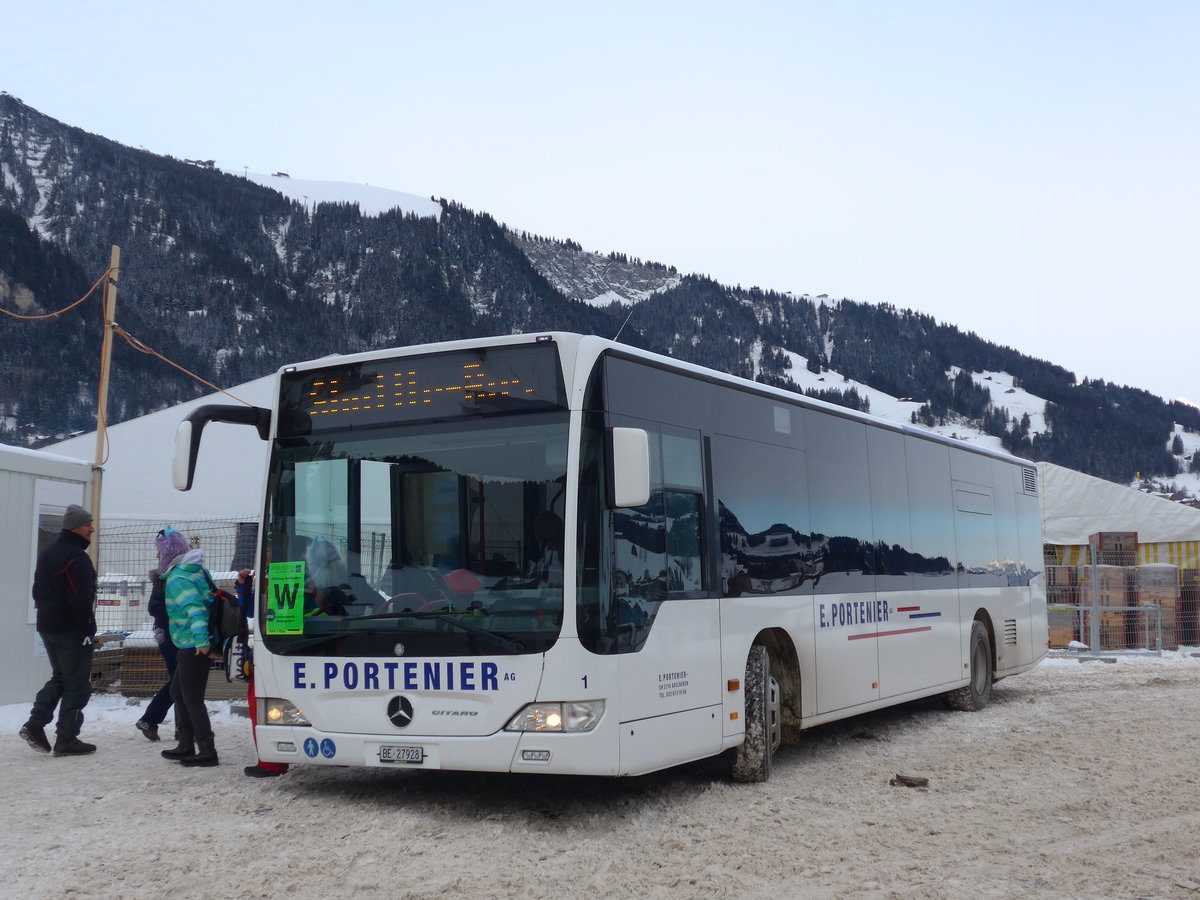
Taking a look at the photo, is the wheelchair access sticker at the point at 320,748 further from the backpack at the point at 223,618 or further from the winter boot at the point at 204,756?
the winter boot at the point at 204,756

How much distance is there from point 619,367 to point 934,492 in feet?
18.1

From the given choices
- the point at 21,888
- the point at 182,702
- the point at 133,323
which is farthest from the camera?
the point at 133,323

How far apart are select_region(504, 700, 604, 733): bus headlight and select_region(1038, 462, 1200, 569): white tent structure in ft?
70.3

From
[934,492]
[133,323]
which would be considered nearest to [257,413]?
[934,492]

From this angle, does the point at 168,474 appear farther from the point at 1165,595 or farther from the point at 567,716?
the point at 567,716

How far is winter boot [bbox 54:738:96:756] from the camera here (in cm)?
931

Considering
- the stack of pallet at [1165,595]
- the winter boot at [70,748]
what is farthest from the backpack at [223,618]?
the stack of pallet at [1165,595]

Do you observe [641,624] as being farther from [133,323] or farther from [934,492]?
[133,323]

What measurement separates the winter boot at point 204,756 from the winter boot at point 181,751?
0.12 meters

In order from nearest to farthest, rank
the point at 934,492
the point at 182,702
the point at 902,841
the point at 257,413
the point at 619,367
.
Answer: the point at 902,841, the point at 619,367, the point at 257,413, the point at 182,702, the point at 934,492

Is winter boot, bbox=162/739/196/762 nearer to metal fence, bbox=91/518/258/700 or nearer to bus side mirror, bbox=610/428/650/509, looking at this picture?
bus side mirror, bbox=610/428/650/509

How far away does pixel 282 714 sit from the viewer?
7230 millimetres

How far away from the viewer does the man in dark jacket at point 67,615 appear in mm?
9055

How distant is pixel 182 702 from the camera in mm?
8945
